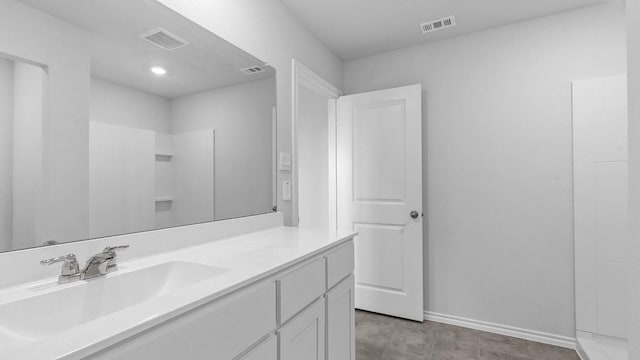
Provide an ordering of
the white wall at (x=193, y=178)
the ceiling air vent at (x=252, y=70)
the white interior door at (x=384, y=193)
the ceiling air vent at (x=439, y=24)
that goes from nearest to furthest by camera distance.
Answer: the white wall at (x=193, y=178) < the ceiling air vent at (x=252, y=70) < the ceiling air vent at (x=439, y=24) < the white interior door at (x=384, y=193)

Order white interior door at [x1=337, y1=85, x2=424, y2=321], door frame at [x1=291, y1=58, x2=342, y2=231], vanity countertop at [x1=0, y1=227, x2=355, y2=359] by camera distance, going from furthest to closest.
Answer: white interior door at [x1=337, y1=85, x2=424, y2=321] → door frame at [x1=291, y1=58, x2=342, y2=231] → vanity countertop at [x1=0, y1=227, x2=355, y2=359]

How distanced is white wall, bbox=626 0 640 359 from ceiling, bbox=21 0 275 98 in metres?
1.44

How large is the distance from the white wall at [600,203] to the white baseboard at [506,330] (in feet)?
0.51

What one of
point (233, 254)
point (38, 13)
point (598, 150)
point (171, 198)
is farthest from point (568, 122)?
point (38, 13)

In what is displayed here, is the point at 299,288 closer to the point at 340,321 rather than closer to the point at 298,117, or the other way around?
the point at 340,321

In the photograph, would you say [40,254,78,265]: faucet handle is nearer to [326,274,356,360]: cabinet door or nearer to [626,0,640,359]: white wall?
[326,274,356,360]: cabinet door

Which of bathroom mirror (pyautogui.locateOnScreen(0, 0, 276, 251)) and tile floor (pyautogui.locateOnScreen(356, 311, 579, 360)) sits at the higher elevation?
bathroom mirror (pyautogui.locateOnScreen(0, 0, 276, 251))

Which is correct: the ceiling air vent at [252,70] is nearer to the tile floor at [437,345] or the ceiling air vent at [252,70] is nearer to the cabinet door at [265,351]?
the cabinet door at [265,351]

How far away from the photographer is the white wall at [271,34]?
4.86ft

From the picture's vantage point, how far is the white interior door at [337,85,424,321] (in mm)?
2535

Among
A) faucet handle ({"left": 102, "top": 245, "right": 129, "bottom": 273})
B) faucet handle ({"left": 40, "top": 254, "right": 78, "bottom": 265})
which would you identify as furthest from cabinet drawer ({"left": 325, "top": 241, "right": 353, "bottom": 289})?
faucet handle ({"left": 40, "top": 254, "right": 78, "bottom": 265})

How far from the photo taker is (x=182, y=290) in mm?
746

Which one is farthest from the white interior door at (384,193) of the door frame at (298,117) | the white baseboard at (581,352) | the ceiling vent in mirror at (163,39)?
the ceiling vent in mirror at (163,39)

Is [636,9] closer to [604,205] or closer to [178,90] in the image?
[178,90]
